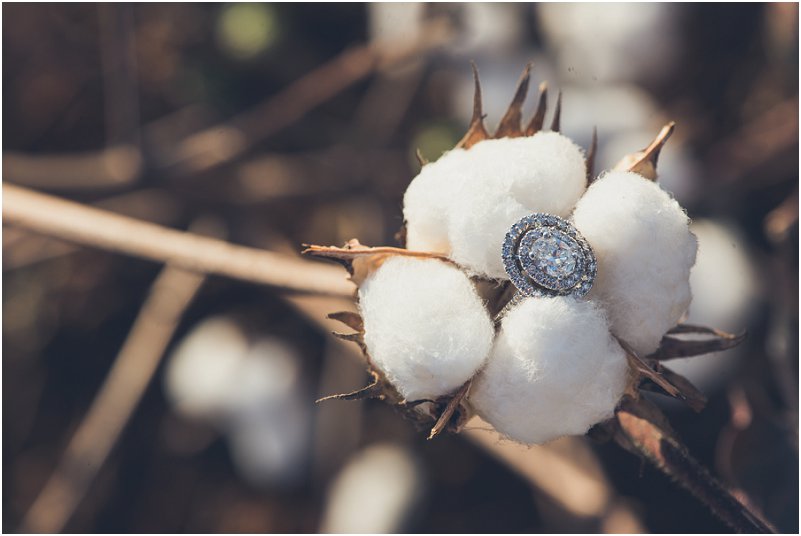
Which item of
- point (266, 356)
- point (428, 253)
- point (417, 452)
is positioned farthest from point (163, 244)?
point (417, 452)

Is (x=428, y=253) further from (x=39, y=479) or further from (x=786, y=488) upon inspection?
(x=39, y=479)

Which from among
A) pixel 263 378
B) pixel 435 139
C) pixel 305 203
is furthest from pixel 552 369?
pixel 305 203

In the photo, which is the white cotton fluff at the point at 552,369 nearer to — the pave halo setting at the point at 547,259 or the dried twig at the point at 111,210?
the pave halo setting at the point at 547,259

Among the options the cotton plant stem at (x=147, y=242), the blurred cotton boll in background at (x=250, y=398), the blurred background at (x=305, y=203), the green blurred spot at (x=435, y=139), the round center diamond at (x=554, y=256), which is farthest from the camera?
the blurred cotton boll in background at (x=250, y=398)

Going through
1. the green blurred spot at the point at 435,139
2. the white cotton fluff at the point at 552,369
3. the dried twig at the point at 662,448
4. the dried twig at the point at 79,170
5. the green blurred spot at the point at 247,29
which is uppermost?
the white cotton fluff at the point at 552,369

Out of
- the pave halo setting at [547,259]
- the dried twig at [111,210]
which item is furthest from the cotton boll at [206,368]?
the pave halo setting at [547,259]
